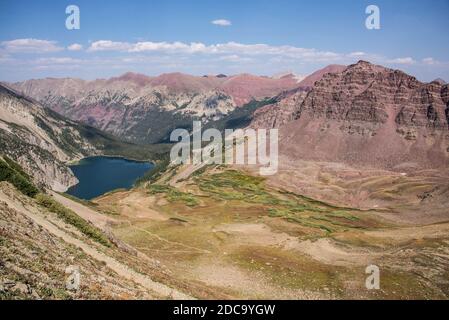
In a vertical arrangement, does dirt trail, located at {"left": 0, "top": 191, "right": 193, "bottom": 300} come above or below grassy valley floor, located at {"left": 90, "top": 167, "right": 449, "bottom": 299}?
above

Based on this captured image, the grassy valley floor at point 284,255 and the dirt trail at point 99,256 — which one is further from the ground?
the dirt trail at point 99,256

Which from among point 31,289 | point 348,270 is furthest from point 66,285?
Result: point 348,270

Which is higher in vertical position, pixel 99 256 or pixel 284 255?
pixel 99 256

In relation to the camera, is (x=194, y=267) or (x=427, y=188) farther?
(x=427, y=188)

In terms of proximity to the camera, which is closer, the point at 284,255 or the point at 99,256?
the point at 99,256

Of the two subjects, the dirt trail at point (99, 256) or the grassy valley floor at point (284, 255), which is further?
the grassy valley floor at point (284, 255)

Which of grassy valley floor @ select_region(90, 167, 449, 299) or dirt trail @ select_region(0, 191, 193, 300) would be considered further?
grassy valley floor @ select_region(90, 167, 449, 299)
